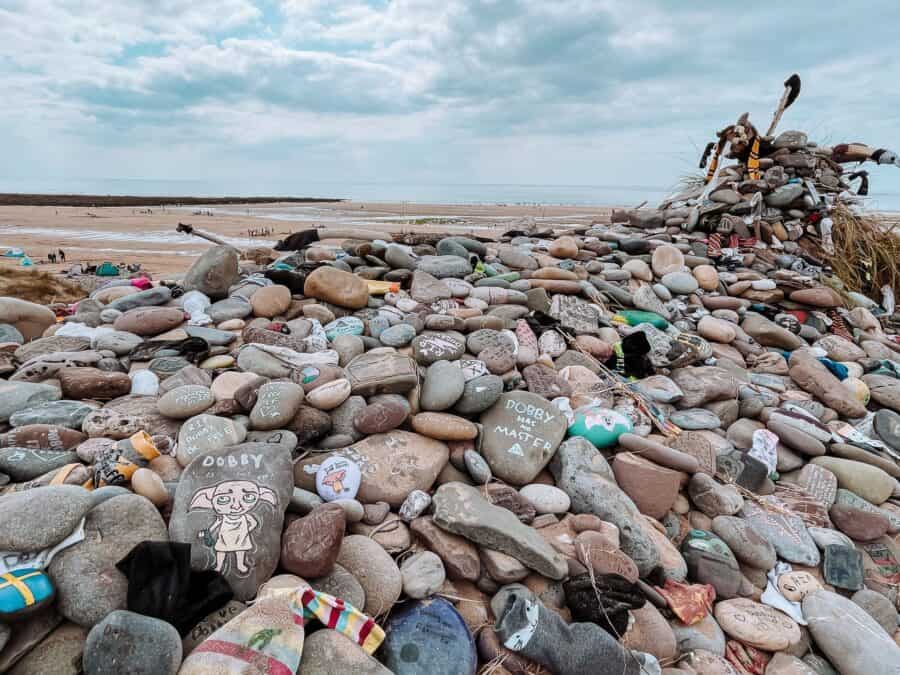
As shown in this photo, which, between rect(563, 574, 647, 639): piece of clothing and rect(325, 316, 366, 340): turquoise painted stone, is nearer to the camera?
rect(563, 574, 647, 639): piece of clothing

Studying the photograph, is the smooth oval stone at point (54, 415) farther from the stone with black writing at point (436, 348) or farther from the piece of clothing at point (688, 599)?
the piece of clothing at point (688, 599)

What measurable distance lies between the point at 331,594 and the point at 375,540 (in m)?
0.39

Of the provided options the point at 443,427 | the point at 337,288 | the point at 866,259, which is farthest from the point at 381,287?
the point at 866,259

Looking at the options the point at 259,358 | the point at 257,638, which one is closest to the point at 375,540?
the point at 257,638

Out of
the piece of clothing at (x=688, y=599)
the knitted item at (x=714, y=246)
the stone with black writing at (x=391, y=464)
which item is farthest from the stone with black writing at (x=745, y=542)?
the knitted item at (x=714, y=246)

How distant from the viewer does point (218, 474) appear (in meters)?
2.31

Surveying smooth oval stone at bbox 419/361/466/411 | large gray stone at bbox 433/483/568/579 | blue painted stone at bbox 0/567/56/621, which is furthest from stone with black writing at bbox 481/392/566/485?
blue painted stone at bbox 0/567/56/621

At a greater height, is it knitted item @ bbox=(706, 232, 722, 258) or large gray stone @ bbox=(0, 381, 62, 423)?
knitted item @ bbox=(706, 232, 722, 258)

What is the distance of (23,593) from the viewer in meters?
1.60

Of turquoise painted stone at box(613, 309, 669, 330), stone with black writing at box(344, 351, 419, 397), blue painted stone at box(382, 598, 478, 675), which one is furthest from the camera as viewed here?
turquoise painted stone at box(613, 309, 669, 330)

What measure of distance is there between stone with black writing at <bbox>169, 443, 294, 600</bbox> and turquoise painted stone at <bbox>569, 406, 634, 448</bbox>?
1.98 meters

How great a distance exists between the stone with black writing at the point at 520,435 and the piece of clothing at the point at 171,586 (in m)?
1.67

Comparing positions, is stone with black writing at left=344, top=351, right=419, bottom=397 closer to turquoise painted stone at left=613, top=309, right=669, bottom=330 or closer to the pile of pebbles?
the pile of pebbles

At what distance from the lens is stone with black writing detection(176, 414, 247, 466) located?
2547 mm
